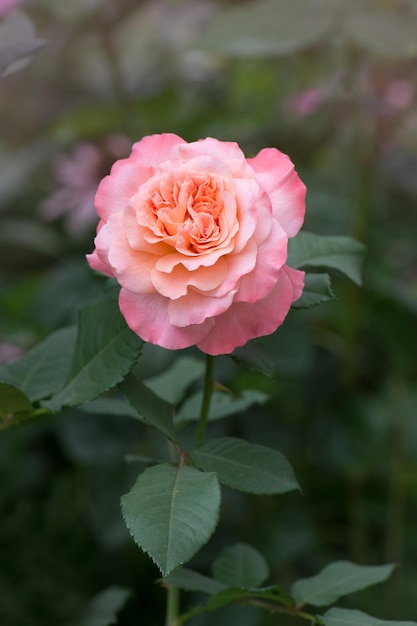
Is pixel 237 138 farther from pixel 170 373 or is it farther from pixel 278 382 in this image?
pixel 170 373

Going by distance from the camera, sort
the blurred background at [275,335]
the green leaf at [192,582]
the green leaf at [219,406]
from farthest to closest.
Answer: the blurred background at [275,335] → the green leaf at [219,406] → the green leaf at [192,582]

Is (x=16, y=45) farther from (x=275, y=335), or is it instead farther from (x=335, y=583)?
(x=275, y=335)

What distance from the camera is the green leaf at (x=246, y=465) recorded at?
44 cm

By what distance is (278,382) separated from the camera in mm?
1133

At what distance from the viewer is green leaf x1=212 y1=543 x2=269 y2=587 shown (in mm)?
520

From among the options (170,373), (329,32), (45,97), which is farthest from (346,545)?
(45,97)

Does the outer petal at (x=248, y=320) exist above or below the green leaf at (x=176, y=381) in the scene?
above

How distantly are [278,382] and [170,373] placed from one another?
1.70ft

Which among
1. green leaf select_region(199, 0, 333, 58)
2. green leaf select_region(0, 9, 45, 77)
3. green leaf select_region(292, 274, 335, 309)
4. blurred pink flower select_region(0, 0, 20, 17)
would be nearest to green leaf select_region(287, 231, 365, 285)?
green leaf select_region(292, 274, 335, 309)

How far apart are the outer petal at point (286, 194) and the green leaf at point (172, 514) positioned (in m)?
0.14

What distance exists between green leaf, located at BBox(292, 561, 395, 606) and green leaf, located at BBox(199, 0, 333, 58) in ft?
2.08

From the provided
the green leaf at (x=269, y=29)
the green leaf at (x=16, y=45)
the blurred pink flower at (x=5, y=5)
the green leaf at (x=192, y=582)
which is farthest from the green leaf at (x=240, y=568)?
the blurred pink flower at (x=5, y=5)

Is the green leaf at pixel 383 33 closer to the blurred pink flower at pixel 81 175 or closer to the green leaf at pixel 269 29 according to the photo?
the green leaf at pixel 269 29

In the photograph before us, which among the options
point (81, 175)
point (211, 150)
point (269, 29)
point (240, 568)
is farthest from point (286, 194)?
point (81, 175)
